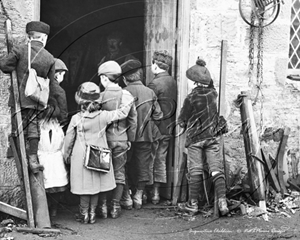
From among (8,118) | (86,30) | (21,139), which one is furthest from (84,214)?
(86,30)

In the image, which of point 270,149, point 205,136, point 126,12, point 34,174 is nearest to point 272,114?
point 270,149

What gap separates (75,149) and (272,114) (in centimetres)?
280

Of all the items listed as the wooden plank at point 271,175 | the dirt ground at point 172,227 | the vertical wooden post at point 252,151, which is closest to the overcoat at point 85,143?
the dirt ground at point 172,227

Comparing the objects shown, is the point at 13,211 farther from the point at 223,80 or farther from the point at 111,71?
the point at 223,80

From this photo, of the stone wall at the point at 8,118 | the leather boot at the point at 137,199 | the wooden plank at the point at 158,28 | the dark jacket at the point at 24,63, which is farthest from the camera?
the wooden plank at the point at 158,28

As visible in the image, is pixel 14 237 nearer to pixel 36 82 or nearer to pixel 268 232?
pixel 36 82

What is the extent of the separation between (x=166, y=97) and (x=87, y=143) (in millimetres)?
1321

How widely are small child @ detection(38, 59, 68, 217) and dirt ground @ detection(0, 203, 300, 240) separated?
1.47 feet

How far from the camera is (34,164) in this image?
5527 millimetres

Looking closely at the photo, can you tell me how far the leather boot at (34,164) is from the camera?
18.1 feet

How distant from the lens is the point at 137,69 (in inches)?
255

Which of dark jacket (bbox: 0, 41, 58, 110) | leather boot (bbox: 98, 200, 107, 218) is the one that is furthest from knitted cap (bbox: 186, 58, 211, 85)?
leather boot (bbox: 98, 200, 107, 218)

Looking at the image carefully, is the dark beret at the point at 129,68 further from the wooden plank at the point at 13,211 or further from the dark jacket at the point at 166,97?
the wooden plank at the point at 13,211

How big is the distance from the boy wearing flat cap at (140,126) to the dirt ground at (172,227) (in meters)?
0.34
